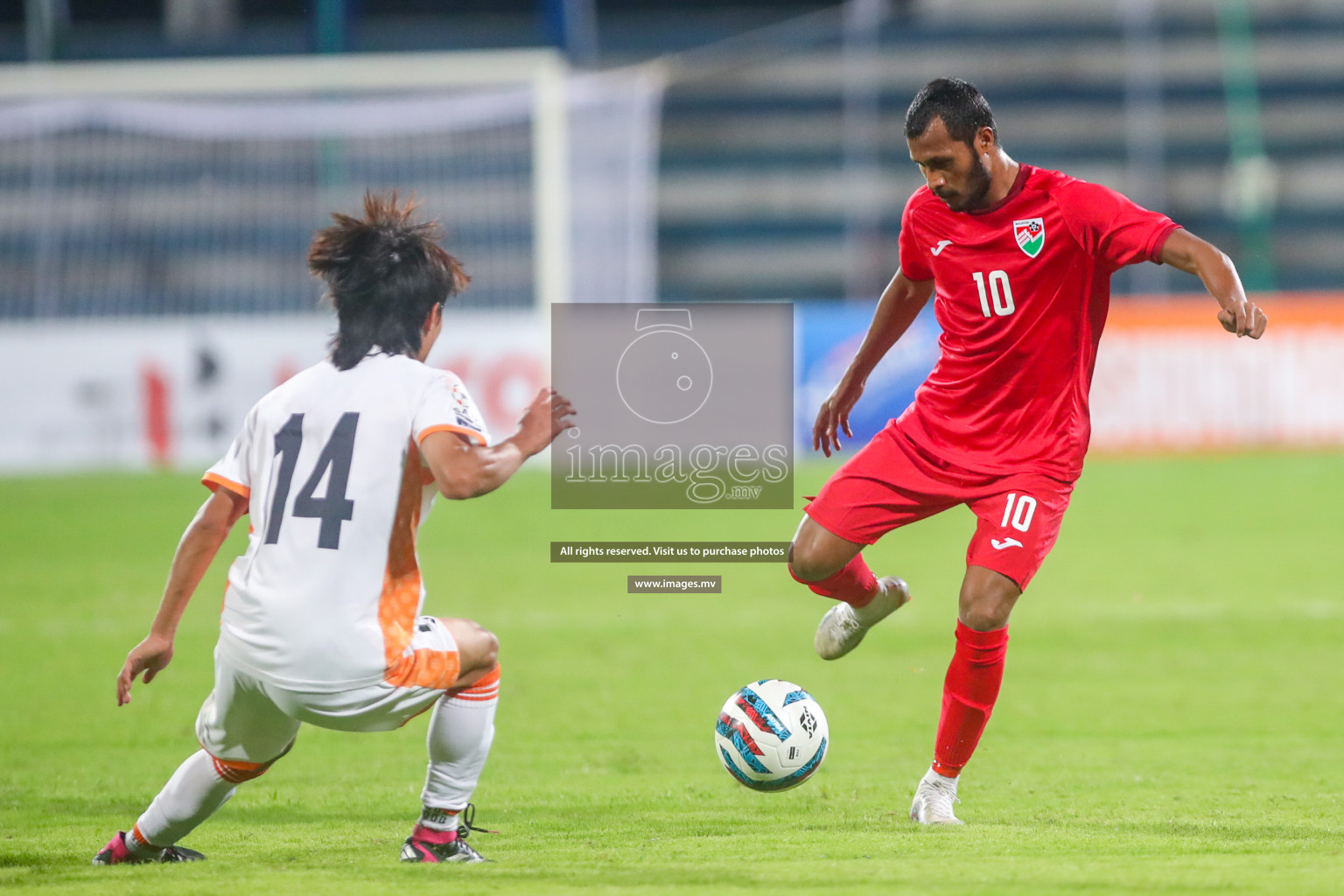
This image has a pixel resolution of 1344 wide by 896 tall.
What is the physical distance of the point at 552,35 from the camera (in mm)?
21750

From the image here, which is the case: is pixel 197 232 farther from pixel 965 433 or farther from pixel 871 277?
pixel 965 433

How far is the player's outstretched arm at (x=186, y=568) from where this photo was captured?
12.0ft

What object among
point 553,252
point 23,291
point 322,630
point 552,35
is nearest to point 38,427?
point 23,291

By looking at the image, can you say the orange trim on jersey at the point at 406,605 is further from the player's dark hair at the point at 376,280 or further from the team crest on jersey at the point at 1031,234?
the team crest on jersey at the point at 1031,234

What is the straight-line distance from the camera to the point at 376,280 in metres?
3.68

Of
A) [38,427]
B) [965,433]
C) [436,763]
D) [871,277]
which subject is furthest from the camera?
[871,277]

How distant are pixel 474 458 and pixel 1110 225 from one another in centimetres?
206

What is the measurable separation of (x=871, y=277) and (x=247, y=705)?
17.5 m

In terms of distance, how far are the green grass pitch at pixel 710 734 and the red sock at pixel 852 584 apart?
629 millimetres

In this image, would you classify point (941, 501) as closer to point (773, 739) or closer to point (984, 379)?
point (984, 379)

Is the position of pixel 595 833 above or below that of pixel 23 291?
below

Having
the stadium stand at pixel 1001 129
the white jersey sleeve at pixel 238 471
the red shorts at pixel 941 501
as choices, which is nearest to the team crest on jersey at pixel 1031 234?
the red shorts at pixel 941 501

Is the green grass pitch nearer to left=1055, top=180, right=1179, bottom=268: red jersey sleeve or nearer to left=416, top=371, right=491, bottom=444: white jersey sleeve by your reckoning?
left=416, top=371, right=491, bottom=444: white jersey sleeve

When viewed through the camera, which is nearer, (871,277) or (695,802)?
(695,802)
